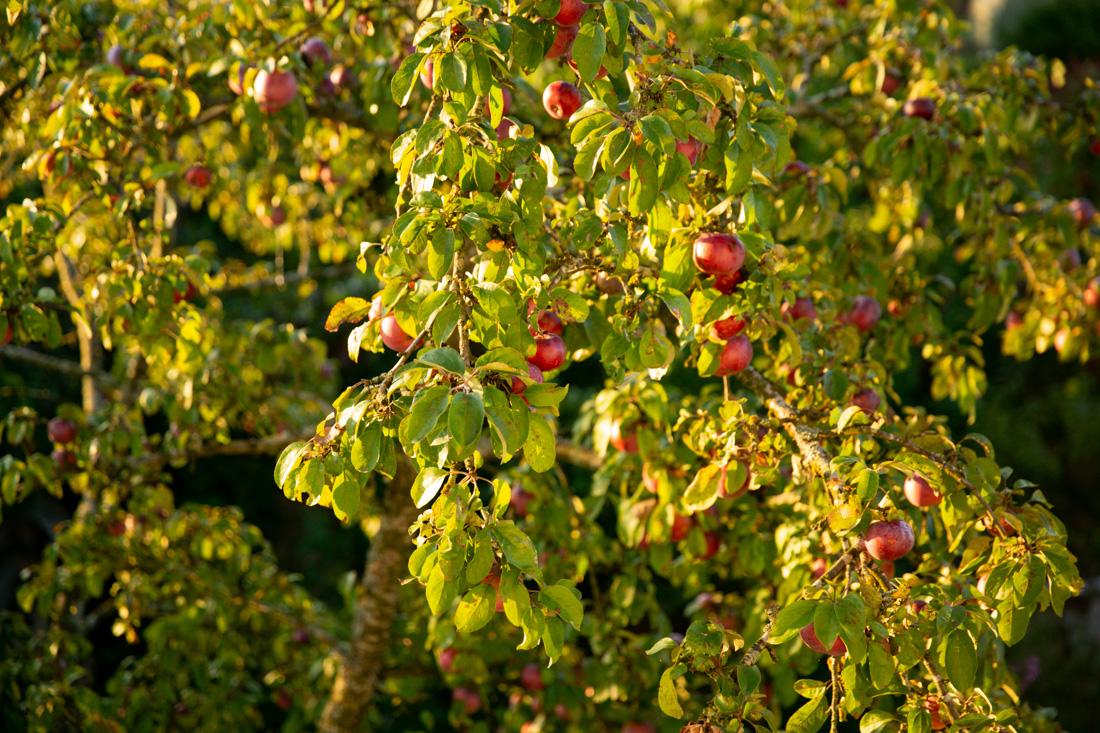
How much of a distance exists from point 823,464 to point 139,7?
200 centimetres

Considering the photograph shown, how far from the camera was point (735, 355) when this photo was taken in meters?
1.65

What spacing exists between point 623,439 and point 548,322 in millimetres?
606

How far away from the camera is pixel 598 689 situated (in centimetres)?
244

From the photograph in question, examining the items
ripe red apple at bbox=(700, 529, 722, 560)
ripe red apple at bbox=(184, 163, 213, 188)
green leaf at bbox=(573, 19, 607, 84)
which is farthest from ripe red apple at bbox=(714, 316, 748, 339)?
ripe red apple at bbox=(184, 163, 213, 188)

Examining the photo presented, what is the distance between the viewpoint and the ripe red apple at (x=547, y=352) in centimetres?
141

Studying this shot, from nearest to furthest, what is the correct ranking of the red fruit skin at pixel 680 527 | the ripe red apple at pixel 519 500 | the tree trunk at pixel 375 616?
1. the red fruit skin at pixel 680 527
2. the ripe red apple at pixel 519 500
3. the tree trunk at pixel 375 616

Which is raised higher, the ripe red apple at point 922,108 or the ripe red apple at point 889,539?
the ripe red apple at point 922,108

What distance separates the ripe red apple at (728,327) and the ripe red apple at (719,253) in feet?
0.32

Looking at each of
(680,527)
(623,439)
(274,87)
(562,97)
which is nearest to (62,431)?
(274,87)

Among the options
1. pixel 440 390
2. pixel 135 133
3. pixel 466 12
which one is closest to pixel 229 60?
pixel 135 133

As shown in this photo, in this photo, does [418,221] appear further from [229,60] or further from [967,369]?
[967,369]

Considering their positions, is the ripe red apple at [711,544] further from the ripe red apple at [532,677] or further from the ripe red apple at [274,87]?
the ripe red apple at [274,87]

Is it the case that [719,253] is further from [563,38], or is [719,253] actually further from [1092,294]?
[1092,294]

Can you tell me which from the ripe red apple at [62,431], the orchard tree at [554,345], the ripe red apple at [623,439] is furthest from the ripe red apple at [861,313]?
the ripe red apple at [62,431]
